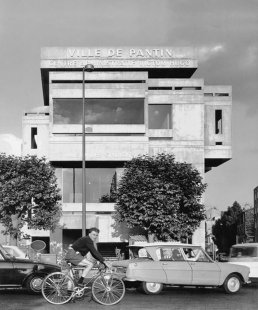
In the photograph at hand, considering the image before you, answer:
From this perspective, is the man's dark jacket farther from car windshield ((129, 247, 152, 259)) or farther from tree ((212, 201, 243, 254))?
tree ((212, 201, 243, 254))

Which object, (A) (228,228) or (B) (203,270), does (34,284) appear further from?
(A) (228,228)

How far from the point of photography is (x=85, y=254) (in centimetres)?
1586

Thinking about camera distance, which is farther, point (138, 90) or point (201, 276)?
point (138, 90)

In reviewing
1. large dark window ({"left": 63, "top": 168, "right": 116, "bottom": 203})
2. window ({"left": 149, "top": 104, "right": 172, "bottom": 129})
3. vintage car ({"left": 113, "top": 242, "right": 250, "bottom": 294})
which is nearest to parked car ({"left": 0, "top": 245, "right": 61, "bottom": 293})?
vintage car ({"left": 113, "top": 242, "right": 250, "bottom": 294})

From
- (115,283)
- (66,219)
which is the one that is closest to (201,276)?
(115,283)

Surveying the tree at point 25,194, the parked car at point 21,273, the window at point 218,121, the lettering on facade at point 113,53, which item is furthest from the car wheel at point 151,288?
the lettering on facade at point 113,53

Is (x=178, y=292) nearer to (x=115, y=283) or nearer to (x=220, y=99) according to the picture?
(x=115, y=283)

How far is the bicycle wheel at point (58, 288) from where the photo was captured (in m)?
15.2

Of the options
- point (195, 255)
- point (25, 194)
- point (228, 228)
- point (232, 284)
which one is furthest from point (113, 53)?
point (228, 228)

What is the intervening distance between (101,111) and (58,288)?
143 ft

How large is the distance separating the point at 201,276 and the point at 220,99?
4341cm

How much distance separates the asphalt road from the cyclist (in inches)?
36.4

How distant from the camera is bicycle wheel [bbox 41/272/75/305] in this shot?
1525 centimetres

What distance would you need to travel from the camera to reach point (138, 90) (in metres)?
58.8
